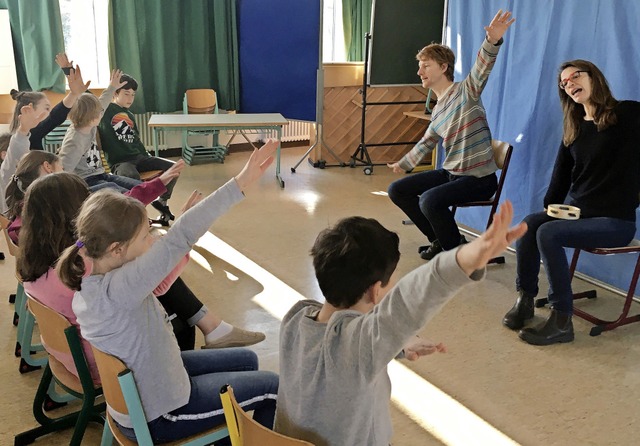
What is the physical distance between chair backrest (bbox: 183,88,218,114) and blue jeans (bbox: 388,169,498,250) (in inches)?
141

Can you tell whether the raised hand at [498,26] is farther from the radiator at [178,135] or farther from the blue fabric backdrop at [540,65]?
the radiator at [178,135]

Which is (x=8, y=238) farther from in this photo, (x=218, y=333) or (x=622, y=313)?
(x=622, y=313)

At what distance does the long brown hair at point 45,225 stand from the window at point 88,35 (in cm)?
488

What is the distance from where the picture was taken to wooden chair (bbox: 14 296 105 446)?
65.0 inches

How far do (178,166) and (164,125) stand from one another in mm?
3002

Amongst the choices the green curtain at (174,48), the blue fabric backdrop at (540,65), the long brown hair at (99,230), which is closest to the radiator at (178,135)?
the green curtain at (174,48)

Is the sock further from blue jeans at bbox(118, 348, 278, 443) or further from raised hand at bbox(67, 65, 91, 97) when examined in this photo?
raised hand at bbox(67, 65, 91, 97)

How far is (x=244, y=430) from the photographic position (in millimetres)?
1249

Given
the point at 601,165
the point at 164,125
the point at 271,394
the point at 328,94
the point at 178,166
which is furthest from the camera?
the point at 328,94

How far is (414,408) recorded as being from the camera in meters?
2.33

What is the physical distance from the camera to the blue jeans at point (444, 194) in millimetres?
3619

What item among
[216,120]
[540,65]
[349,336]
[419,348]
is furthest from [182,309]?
[216,120]

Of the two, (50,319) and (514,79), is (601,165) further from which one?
(50,319)

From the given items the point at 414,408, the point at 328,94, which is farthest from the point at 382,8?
the point at 414,408
